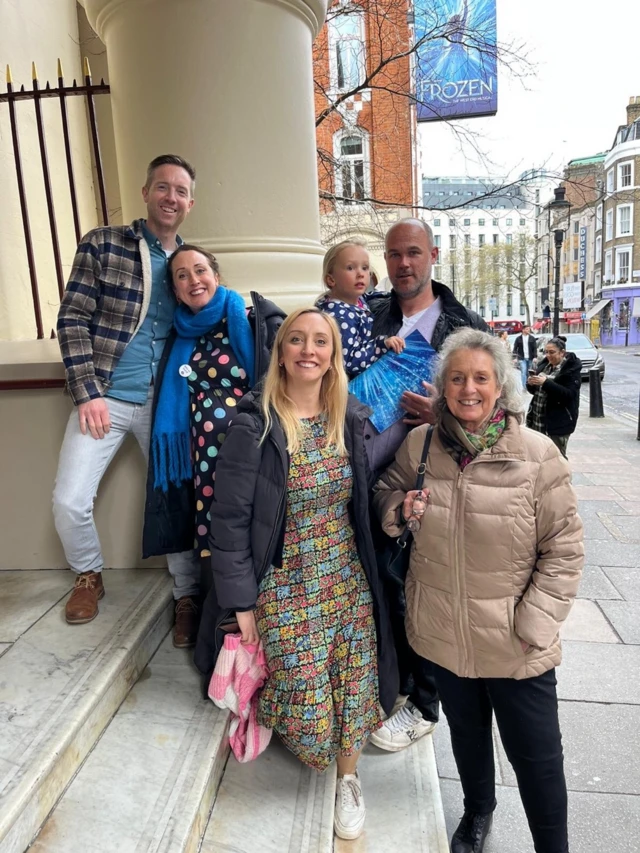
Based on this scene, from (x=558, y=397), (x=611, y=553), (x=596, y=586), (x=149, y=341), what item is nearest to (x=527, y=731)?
(x=149, y=341)

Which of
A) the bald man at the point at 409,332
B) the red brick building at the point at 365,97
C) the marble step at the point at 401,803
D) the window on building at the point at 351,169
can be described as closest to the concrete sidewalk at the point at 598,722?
the marble step at the point at 401,803

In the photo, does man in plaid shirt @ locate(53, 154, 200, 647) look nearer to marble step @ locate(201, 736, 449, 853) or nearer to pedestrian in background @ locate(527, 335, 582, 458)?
marble step @ locate(201, 736, 449, 853)

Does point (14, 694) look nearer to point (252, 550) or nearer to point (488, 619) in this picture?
point (252, 550)

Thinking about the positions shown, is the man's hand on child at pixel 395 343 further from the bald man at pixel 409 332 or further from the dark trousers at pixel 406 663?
the dark trousers at pixel 406 663

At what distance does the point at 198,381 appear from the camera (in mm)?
2301

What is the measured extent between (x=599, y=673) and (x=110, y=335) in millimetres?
3142

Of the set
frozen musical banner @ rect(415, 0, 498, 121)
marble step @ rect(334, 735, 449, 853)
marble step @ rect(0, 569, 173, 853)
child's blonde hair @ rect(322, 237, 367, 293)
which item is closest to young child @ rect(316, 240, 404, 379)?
child's blonde hair @ rect(322, 237, 367, 293)

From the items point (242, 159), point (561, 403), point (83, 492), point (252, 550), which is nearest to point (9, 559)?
point (83, 492)

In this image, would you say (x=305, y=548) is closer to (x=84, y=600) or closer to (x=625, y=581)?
(x=84, y=600)

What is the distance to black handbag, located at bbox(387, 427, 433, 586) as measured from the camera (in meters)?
1.90

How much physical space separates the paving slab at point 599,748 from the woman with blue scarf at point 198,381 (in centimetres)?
190

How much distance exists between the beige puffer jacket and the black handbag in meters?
0.02

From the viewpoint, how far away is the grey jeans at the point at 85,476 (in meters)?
2.36

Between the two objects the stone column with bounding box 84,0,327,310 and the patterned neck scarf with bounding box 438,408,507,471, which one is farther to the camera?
the stone column with bounding box 84,0,327,310
